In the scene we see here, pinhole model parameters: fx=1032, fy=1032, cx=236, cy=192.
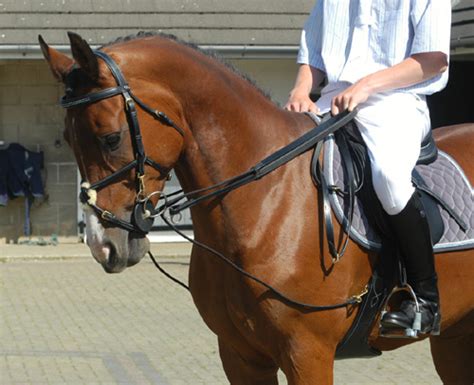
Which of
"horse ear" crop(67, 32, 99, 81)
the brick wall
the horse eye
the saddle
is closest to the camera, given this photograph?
"horse ear" crop(67, 32, 99, 81)

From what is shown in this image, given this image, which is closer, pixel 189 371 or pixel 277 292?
pixel 277 292

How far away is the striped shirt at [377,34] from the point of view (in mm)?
→ 4277

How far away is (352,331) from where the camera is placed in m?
4.27

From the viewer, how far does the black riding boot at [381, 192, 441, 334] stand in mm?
4277

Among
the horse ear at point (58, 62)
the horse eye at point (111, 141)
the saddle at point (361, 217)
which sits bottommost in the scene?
the saddle at point (361, 217)

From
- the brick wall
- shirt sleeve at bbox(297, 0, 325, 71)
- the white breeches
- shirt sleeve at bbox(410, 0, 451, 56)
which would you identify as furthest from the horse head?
the brick wall

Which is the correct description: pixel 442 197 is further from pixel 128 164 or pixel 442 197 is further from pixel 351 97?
pixel 128 164

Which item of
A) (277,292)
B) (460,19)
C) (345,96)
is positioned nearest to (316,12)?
(345,96)

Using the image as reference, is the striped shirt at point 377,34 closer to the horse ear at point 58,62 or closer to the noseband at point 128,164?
the noseband at point 128,164

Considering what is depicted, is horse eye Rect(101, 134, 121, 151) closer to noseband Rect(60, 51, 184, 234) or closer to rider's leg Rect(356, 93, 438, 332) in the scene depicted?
noseband Rect(60, 51, 184, 234)

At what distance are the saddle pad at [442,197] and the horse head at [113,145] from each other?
0.76 m

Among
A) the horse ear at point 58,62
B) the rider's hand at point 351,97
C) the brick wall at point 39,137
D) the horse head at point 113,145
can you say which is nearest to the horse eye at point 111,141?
the horse head at point 113,145

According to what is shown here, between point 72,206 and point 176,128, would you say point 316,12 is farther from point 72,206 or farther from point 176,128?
point 72,206

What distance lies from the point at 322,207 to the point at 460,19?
10.9 m
